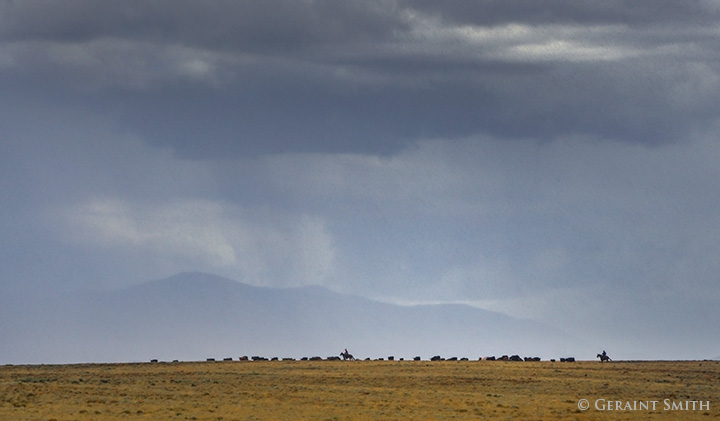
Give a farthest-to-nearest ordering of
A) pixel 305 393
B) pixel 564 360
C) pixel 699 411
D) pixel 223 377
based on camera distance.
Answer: pixel 564 360 → pixel 223 377 → pixel 305 393 → pixel 699 411

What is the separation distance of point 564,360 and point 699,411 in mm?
53158

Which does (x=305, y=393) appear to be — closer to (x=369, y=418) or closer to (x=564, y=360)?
(x=369, y=418)

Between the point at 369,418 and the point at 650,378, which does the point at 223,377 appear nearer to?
the point at 369,418

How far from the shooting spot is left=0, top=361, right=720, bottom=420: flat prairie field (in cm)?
6262

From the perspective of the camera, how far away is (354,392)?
74375 millimetres

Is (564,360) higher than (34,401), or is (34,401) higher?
(564,360)

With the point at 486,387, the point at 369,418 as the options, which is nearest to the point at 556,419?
the point at 369,418

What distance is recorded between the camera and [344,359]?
121m

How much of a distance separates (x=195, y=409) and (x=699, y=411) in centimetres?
3183

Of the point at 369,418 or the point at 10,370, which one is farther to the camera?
the point at 10,370

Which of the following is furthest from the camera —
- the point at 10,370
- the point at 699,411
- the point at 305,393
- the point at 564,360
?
the point at 564,360

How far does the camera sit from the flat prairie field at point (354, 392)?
205 ft

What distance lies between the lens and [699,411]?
65750 millimetres

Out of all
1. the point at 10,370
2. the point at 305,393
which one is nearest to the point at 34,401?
the point at 305,393
